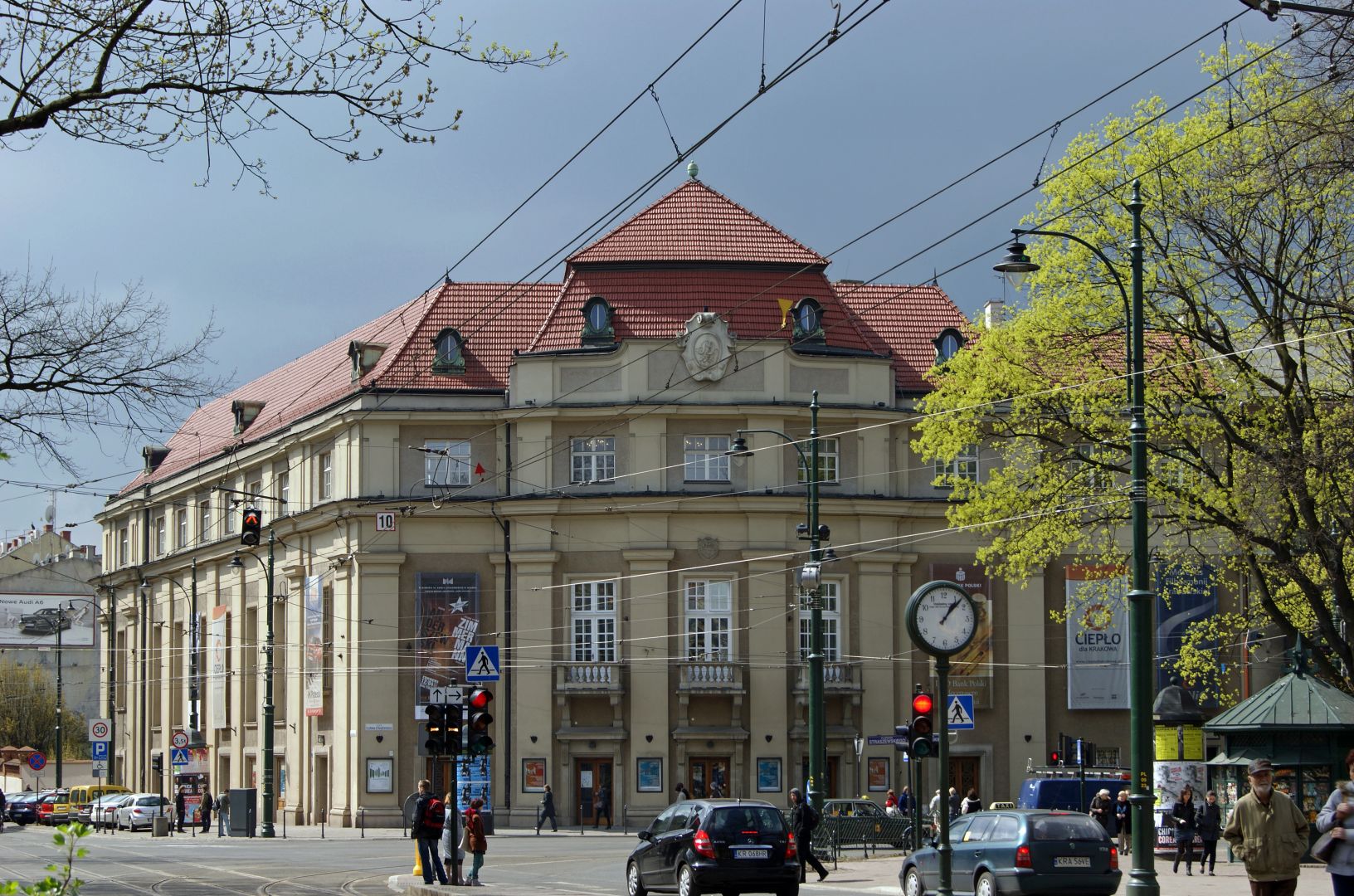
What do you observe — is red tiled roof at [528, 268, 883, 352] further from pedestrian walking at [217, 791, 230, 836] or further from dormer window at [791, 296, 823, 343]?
pedestrian walking at [217, 791, 230, 836]

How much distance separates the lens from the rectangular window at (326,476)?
191ft

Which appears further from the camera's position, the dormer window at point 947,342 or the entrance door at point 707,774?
the dormer window at point 947,342

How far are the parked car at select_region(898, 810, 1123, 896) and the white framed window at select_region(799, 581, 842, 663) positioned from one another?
30.2 meters

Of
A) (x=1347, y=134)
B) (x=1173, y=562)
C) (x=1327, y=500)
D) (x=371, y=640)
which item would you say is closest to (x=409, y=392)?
(x=371, y=640)

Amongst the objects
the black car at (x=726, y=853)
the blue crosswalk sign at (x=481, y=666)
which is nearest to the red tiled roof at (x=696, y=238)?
the blue crosswalk sign at (x=481, y=666)

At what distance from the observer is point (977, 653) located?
183 feet

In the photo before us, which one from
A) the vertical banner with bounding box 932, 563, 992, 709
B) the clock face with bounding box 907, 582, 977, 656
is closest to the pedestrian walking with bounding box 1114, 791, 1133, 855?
the vertical banner with bounding box 932, 563, 992, 709

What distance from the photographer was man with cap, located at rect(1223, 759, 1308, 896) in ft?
47.2

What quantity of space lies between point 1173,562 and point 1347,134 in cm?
1724

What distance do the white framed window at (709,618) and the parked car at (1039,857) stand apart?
2992 cm

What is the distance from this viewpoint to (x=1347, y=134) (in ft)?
70.5

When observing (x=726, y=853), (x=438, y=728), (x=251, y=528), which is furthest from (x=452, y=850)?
(x=251, y=528)

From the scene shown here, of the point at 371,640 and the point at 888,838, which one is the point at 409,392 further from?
the point at 888,838

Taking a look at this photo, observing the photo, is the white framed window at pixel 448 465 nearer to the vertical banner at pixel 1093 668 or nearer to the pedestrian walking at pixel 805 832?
the vertical banner at pixel 1093 668
